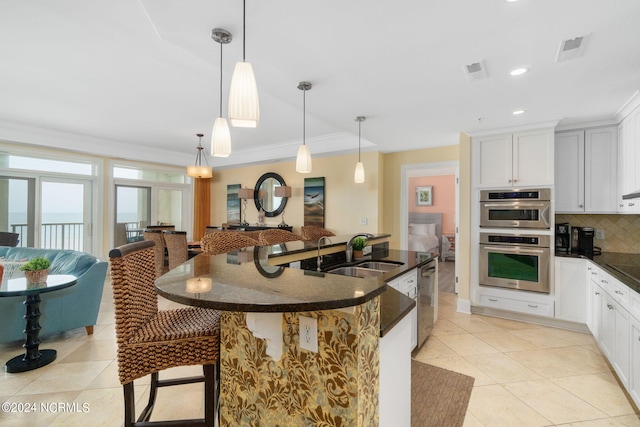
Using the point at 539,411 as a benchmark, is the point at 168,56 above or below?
above

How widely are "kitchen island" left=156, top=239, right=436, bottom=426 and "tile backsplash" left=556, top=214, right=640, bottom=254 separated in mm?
3625

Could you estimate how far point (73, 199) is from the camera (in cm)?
555

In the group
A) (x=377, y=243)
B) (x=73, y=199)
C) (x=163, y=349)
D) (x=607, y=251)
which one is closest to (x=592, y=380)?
(x=607, y=251)

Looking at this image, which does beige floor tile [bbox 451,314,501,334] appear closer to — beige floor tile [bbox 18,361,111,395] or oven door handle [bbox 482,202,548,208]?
oven door handle [bbox 482,202,548,208]

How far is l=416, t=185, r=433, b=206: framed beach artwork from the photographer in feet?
27.1

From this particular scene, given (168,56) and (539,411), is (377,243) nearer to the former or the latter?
(539,411)

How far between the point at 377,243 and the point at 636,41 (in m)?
2.63

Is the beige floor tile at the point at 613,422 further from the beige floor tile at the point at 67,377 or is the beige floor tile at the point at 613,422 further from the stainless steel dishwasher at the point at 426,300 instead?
the beige floor tile at the point at 67,377

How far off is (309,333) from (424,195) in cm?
789

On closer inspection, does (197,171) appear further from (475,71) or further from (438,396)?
(438,396)

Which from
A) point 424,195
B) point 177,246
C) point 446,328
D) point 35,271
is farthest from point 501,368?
point 424,195

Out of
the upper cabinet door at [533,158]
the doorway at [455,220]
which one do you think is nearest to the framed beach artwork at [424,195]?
the doorway at [455,220]

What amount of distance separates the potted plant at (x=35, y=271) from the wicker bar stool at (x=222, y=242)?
1341mm

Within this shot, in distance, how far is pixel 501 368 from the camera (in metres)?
2.55
